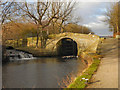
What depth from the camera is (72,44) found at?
27.7 metres

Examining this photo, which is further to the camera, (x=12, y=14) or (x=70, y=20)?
(x=70, y=20)

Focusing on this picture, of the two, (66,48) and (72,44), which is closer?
(66,48)

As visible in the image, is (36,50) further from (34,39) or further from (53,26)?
(53,26)

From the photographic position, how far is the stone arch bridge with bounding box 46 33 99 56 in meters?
20.4

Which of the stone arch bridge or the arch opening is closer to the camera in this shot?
the stone arch bridge

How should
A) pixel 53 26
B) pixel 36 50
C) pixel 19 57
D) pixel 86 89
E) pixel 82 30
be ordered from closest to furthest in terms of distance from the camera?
pixel 86 89, pixel 19 57, pixel 36 50, pixel 53 26, pixel 82 30

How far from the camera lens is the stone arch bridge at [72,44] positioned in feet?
66.8

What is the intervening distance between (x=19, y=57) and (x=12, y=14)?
7.98 m

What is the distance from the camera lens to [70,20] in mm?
31828

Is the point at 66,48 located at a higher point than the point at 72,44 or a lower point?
lower

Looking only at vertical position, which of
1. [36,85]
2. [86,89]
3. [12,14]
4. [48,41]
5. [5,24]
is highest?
[12,14]

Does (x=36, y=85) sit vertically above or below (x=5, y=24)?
below

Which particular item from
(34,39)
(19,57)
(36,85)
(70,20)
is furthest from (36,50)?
(36,85)

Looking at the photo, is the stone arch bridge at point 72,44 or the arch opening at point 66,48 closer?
the stone arch bridge at point 72,44
